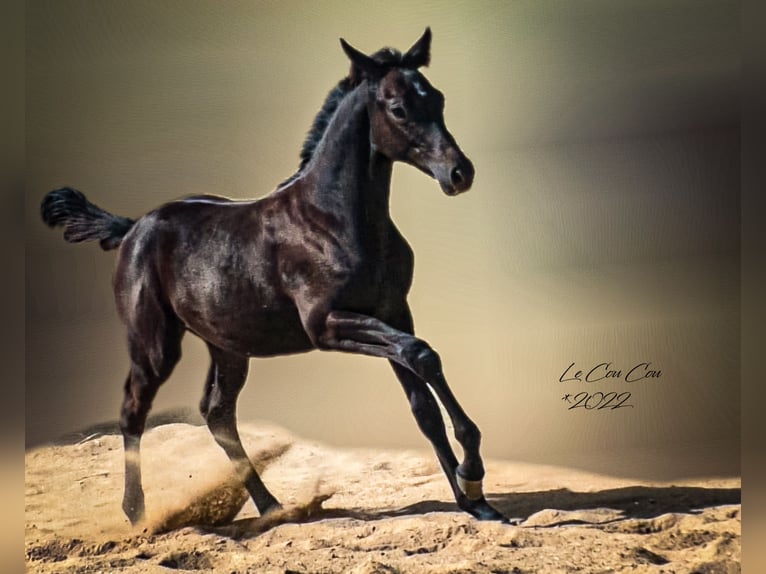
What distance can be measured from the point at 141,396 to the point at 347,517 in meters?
0.86

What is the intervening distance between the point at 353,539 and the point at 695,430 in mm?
1279

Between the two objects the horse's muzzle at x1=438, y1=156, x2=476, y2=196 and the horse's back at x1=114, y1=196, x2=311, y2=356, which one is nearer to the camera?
the horse's muzzle at x1=438, y1=156, x2=476, y2=196

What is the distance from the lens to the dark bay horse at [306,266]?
314cm

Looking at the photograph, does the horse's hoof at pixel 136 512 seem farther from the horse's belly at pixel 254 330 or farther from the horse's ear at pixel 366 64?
the horse's ear at pixel 366 64

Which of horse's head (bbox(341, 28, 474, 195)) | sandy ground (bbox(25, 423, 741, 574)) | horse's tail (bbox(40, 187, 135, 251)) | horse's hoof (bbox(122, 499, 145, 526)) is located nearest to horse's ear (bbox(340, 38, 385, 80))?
horse's head (bbox(341, 28, 474, 195))

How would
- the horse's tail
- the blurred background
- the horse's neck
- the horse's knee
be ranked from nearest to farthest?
the horse's knee < the horse's neck < the blurred background < the horse's tail

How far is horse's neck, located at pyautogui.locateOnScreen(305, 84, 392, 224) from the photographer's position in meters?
3.20

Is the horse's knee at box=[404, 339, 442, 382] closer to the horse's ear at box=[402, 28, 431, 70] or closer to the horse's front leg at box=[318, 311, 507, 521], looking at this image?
the horse's front leg at box=[318, 311, 507, 521]

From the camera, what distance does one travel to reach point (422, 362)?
10.2 ft

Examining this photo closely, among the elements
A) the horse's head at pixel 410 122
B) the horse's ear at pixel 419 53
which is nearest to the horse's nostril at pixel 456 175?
the horse's head at pixel 410 122

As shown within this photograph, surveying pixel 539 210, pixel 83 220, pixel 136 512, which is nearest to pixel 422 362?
pixel 539 210

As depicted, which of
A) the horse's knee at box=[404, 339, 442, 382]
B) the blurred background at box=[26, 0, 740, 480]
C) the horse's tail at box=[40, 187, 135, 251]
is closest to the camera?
the horse's knee at box=[404, 339, 442, 382]

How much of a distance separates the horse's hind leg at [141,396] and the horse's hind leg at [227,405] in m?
0.15

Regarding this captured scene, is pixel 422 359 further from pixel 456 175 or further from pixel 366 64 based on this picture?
pixel 366 64
